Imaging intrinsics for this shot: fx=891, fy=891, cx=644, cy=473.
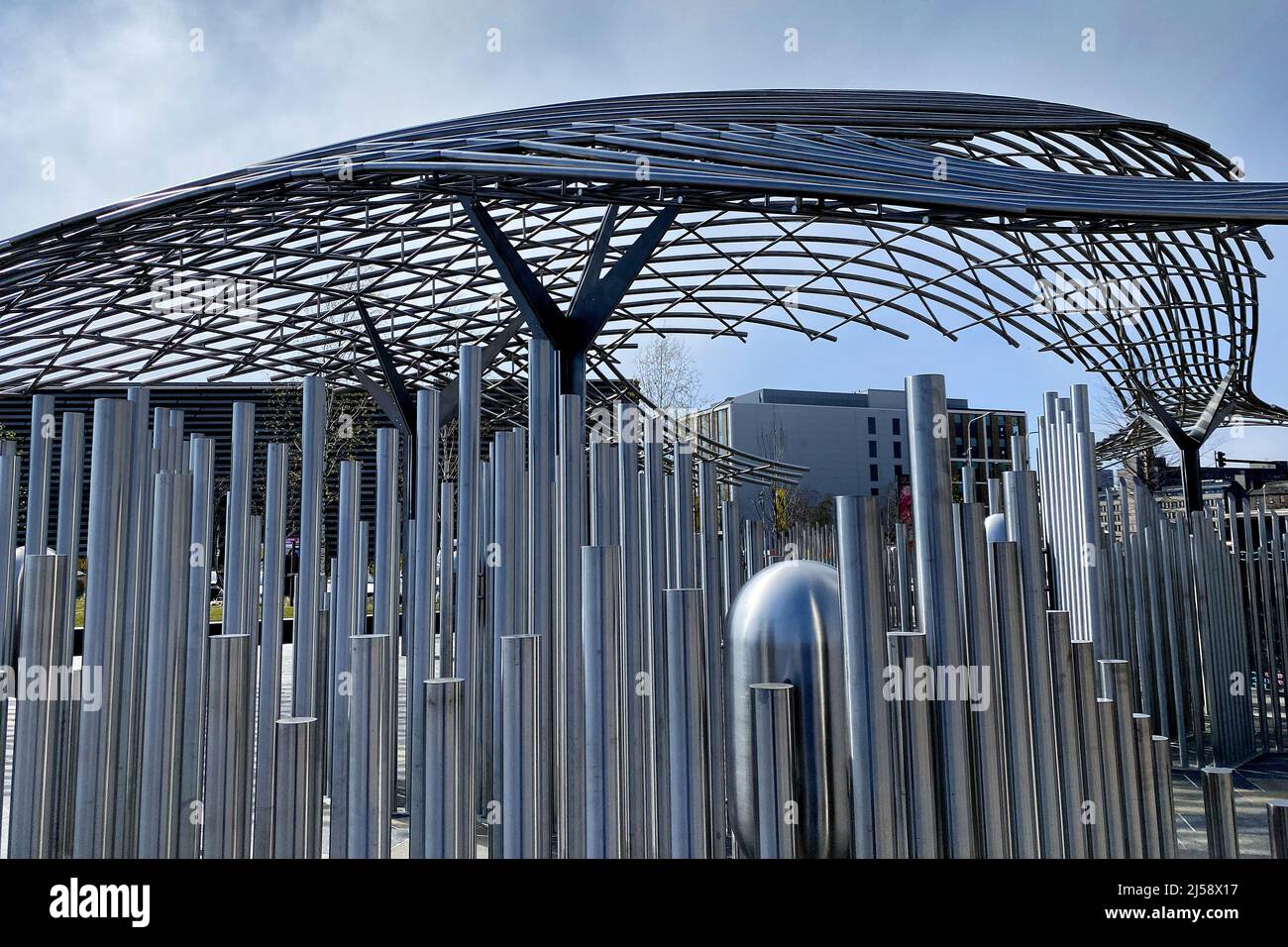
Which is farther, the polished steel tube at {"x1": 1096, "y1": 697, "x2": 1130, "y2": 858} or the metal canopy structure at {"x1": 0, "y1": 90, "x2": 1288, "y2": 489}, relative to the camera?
the metal canopy structure at {"x1": 0, "y1": 90, "x2": 1288, "y2": 489}

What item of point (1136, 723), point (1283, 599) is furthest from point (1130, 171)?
point (1136, 723)

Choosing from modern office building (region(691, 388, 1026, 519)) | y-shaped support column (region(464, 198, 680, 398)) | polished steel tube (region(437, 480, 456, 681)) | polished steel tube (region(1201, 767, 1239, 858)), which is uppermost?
modern office building (region(691, 388, 1026, 519))

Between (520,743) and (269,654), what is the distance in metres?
2.16

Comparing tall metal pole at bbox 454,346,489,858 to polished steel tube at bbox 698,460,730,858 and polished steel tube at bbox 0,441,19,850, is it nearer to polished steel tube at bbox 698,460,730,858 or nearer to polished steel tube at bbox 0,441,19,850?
polished steel tube at bbox 698,460,730,858

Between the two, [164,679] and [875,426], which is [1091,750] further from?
[875,426]

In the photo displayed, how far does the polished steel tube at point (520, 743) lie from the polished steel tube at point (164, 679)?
4.30ft

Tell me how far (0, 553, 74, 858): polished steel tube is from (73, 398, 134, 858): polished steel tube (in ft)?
0.45

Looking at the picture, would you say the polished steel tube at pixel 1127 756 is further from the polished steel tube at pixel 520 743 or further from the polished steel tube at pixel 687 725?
the polished steel tube at pixel 520 743

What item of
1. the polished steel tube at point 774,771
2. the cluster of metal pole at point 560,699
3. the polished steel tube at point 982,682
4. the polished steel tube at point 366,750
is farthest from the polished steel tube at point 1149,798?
the polished steel tube at point 366,750

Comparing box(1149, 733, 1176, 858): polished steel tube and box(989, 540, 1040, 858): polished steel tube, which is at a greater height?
box(989, 540, 1040, 858): polished steel tube

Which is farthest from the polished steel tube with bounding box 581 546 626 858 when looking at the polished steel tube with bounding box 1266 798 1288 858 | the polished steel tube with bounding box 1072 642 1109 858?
the polished steel tube with bounding box 1266 798 1288 858

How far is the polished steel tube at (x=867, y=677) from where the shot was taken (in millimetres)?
3053

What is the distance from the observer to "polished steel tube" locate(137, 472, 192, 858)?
338 centimetres

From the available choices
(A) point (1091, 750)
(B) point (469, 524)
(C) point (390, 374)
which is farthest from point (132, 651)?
(C) point (390, 374)
